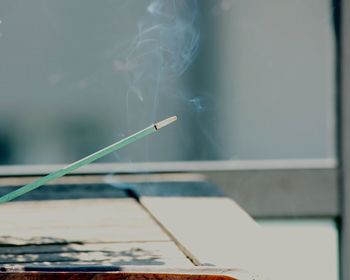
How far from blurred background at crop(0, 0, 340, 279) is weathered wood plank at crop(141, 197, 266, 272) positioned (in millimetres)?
1032

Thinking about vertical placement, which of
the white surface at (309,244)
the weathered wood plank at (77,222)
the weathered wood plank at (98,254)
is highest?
the white surface at (309,244)

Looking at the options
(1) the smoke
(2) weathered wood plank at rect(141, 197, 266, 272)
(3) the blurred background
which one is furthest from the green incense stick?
(3) the blurred background

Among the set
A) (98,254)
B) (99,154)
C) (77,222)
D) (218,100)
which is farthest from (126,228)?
(218,100)

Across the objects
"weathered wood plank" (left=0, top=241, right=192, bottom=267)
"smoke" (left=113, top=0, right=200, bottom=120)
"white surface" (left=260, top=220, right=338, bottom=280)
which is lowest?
"weathered wood plank" (left=0, top=241, right=192, bottom=267)

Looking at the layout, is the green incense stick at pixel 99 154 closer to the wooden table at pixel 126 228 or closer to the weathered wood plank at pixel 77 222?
the wooden table at pixel 126 228

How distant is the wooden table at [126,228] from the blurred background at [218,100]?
0.71 metres

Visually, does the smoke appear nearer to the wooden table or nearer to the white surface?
the wooden table

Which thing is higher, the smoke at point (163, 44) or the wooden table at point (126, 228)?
the smoke at point (163, 44)

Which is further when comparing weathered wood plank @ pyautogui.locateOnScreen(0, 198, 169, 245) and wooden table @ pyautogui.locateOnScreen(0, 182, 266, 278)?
weathered wood plank @ pyautogui.locateOnScreen(0, 198, 169, 245)

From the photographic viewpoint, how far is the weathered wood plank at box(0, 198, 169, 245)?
2.54 m

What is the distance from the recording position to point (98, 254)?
89.3 inches

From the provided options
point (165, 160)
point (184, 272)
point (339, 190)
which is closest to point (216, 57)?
point (165, 160)

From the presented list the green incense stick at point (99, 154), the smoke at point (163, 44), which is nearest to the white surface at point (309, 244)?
the smoke at point (163, 44)

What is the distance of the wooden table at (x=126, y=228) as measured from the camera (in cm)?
219
